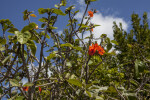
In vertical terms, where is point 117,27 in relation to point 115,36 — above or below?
above

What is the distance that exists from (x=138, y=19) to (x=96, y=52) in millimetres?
15887

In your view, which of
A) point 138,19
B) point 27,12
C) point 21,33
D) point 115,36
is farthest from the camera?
point 138,19

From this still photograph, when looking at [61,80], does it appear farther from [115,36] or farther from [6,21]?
[115,36]

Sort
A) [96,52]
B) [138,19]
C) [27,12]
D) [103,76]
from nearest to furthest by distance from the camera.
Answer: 1. [27,12]
2. [96,52]
3. [103,76]
4. [138,19]

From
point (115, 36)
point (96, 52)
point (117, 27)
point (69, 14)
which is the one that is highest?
point (117, 27)

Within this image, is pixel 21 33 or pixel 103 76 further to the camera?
pixel 103 76

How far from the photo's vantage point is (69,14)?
1854mm

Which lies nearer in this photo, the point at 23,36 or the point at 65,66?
the point at 23,36

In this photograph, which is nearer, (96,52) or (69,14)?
(96,52)

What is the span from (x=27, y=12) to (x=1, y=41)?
39cm

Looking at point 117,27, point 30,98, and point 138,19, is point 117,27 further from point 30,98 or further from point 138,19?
point 30,98

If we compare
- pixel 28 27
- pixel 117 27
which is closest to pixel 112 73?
pixel 28 27

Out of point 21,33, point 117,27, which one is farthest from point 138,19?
point 21,33

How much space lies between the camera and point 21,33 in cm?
95
